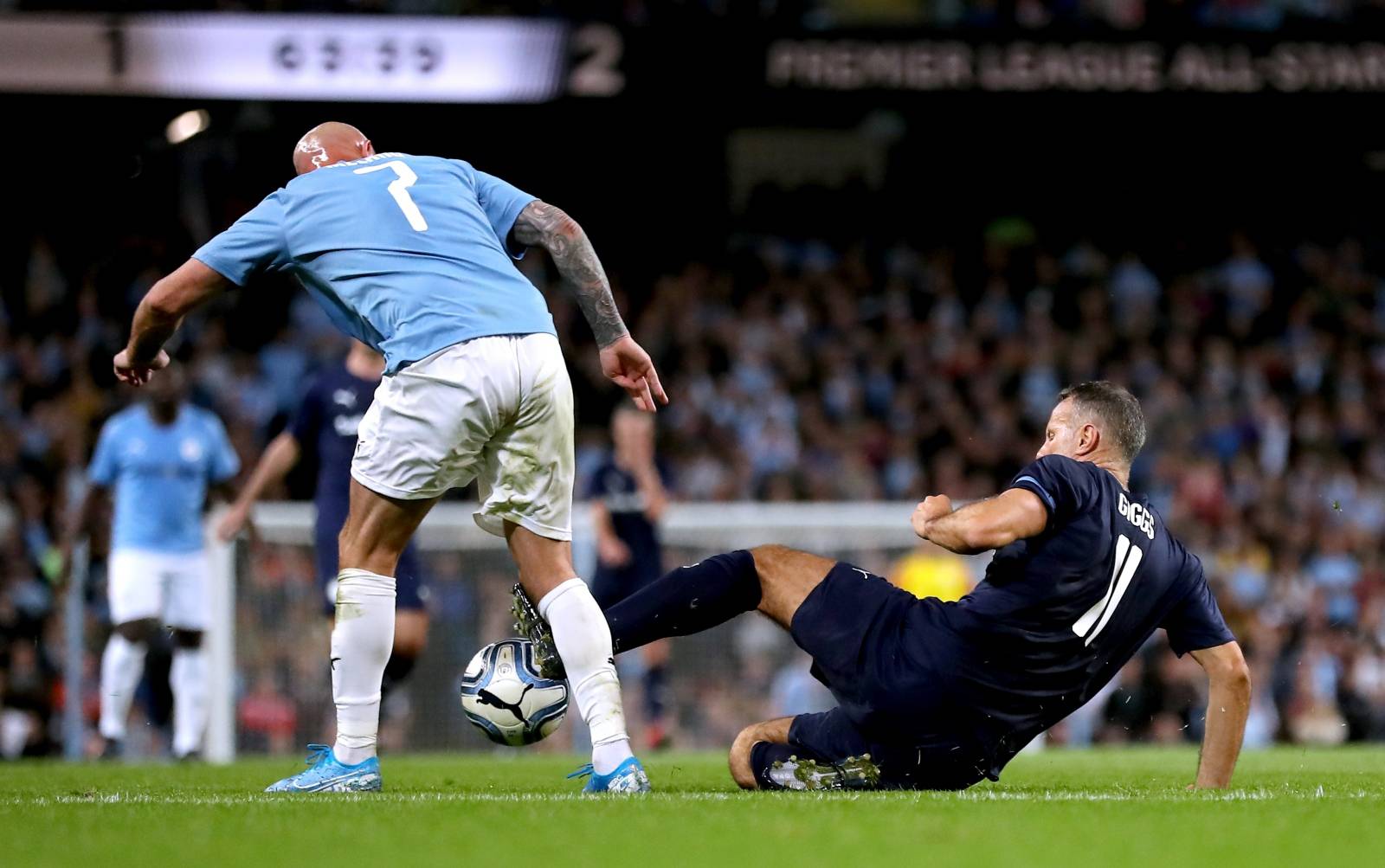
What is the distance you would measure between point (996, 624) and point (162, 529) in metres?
6.16

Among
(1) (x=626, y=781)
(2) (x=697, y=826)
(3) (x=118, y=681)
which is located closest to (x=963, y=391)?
(3) (x=118, y=681)

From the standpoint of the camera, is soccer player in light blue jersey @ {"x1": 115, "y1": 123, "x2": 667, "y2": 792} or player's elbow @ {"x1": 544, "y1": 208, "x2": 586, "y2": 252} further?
player's elbow @ {"x1": 544, "y1": 208, "x2": 586, "y2": 252}

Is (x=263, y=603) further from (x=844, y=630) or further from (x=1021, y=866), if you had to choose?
(x=1021, y=866)

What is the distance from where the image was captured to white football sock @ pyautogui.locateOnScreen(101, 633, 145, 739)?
965 centimetres

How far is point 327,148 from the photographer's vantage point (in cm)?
570

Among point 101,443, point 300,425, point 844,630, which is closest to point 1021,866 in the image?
point 844,630

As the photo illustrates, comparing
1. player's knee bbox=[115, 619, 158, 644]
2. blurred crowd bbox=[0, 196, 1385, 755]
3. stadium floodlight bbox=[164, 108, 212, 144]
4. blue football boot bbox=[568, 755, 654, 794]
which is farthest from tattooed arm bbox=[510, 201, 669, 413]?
stadium floodlight bbox=[164, 108, 212, 144]

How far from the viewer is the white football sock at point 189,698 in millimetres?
9648

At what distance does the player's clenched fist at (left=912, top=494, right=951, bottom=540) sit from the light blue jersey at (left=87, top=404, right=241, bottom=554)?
6.11 metres

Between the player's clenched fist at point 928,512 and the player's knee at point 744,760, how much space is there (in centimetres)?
112

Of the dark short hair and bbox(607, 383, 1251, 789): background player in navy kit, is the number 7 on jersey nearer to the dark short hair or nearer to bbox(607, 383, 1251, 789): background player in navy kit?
bbox(607, 383, 1251, 789): background player in navy kit

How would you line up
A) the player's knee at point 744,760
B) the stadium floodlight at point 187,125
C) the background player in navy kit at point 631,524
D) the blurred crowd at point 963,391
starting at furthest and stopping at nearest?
the stadium floodlight at point 187,125 → the blurred crowd at point 963,391 → the background player in navy kit at point 631,524 → the player's knee at point 744,760

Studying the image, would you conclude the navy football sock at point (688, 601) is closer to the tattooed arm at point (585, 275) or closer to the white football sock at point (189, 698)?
the tattooed arm at point (585, 275)

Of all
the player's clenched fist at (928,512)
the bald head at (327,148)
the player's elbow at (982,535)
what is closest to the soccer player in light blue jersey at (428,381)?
the bald head at (327,148)
